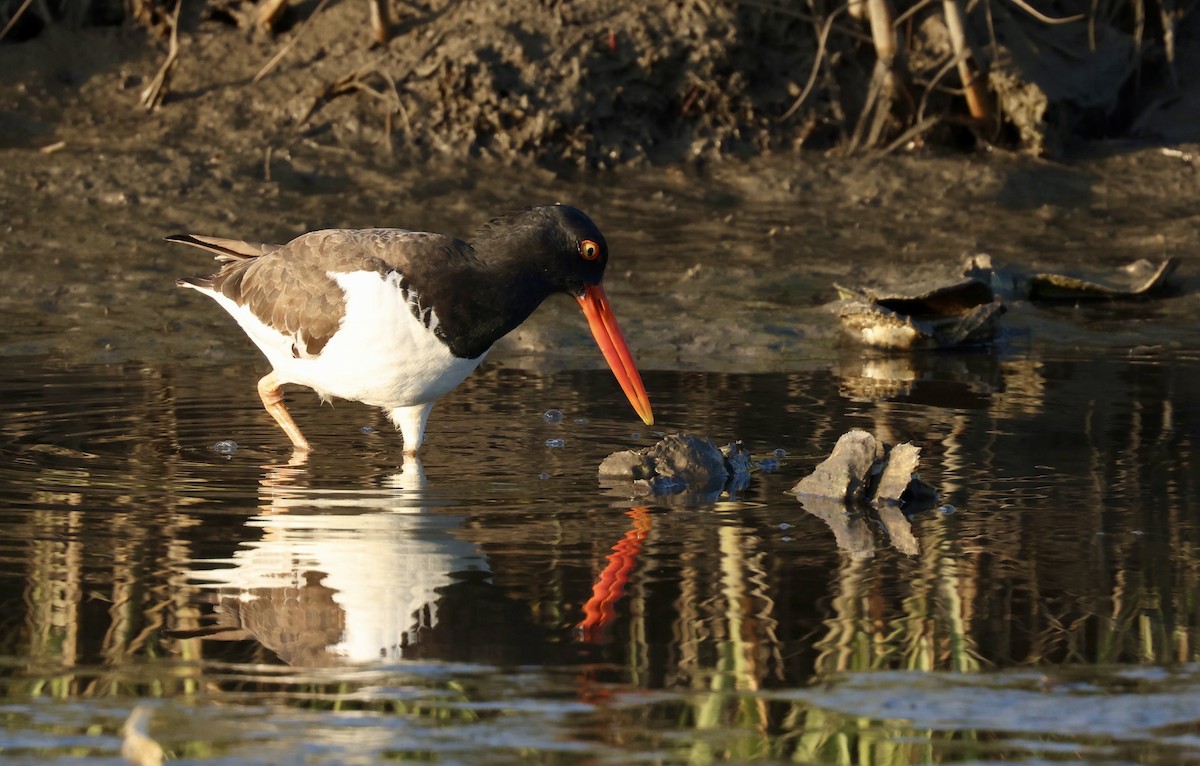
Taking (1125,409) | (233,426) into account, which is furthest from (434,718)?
(1125,409)

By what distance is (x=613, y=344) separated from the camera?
6.81m

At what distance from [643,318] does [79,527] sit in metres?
4.49

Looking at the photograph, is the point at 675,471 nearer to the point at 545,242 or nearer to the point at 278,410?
the point at 545,242

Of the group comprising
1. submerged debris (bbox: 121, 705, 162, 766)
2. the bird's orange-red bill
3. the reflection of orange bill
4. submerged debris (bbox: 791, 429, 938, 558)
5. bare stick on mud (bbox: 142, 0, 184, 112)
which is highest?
bare stick on mud (bbox: 142, 0, 184, 112)

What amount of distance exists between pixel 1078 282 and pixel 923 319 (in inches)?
44.7

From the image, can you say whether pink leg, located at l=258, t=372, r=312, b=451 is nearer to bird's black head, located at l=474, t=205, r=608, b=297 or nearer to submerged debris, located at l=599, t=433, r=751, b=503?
bird's black head, located at l=474, t=205, r=608, b=297

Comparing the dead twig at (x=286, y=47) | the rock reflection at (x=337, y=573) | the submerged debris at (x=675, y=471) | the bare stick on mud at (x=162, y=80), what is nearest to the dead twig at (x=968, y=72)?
the dead twig at (x=286, y=47)

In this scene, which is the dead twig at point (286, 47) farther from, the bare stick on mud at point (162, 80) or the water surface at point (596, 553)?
the water surface at point (596, 553)

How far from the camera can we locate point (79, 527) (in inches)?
208

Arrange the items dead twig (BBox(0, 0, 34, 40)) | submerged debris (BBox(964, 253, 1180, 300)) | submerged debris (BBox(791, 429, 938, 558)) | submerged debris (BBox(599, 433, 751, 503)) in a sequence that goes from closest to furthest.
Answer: submerged debris (BBox(791, 429, 938, 558)), submerged debris (BBox(599, 433, 751, 503)), submerged debris (BBox(964, 253, 1180, 300)), dead twig (BBox(0, 0, 34, 40))

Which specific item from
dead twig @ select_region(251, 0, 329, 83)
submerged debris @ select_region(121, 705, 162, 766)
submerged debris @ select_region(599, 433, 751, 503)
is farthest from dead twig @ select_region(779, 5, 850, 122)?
submerged debris @ select_region(121, 705, 162, 766)

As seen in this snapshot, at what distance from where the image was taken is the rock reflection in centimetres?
421

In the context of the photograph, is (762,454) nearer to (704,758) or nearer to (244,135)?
(704,758)

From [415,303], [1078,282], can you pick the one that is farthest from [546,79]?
[415,303]
